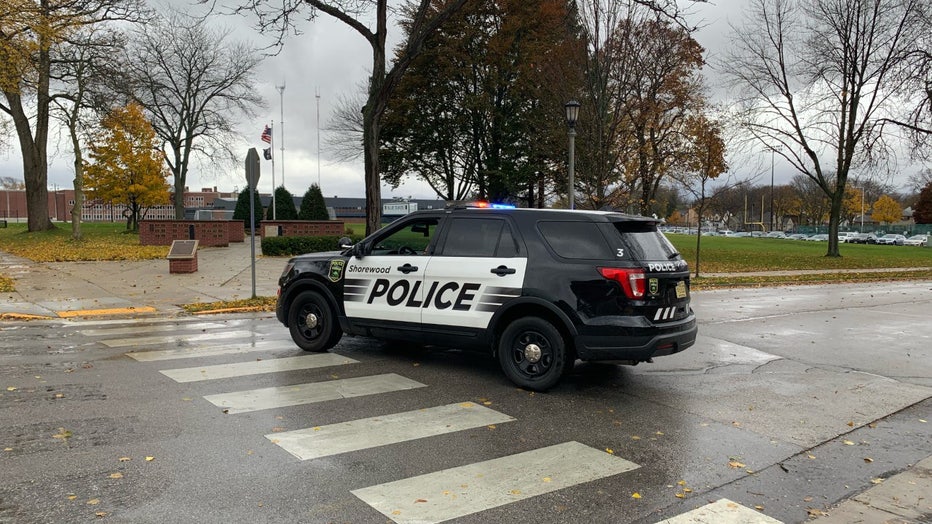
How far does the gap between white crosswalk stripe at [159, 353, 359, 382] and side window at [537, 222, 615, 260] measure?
2.93 metres

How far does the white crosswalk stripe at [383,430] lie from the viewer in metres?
4.84

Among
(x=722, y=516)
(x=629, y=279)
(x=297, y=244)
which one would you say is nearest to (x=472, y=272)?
(x=629, y=279)

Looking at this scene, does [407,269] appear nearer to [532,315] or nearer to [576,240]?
[532,315]

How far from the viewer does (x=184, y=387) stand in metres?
6.48

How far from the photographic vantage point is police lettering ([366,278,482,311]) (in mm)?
6871

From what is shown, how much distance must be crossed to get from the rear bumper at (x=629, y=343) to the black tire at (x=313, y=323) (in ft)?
11.1

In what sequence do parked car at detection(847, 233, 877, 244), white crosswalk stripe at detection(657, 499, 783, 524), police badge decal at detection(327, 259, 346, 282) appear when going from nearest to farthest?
white crosswalk stripe at detection(657, 499, 783, 524) → police badge decal at detection(327, 259, 346, 282) → parked car at detection(847, 233, 877, 244)

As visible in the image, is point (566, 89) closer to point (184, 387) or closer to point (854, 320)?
point (854, 320)

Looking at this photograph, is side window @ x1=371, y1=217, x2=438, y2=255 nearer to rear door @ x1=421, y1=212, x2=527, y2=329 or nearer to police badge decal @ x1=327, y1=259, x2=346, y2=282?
rear door @ x1=421, y1=212, x2=527, y2=329

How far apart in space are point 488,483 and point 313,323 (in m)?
4.70

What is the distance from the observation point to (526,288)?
6.44m

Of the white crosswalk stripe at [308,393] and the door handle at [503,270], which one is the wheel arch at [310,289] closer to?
the white crosswalk stripe at [308,393]

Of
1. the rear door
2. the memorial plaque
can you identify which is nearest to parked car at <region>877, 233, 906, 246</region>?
the memorial plaque

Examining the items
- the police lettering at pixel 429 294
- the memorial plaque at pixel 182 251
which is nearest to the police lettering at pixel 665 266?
the police lettering at pixel 429 294
